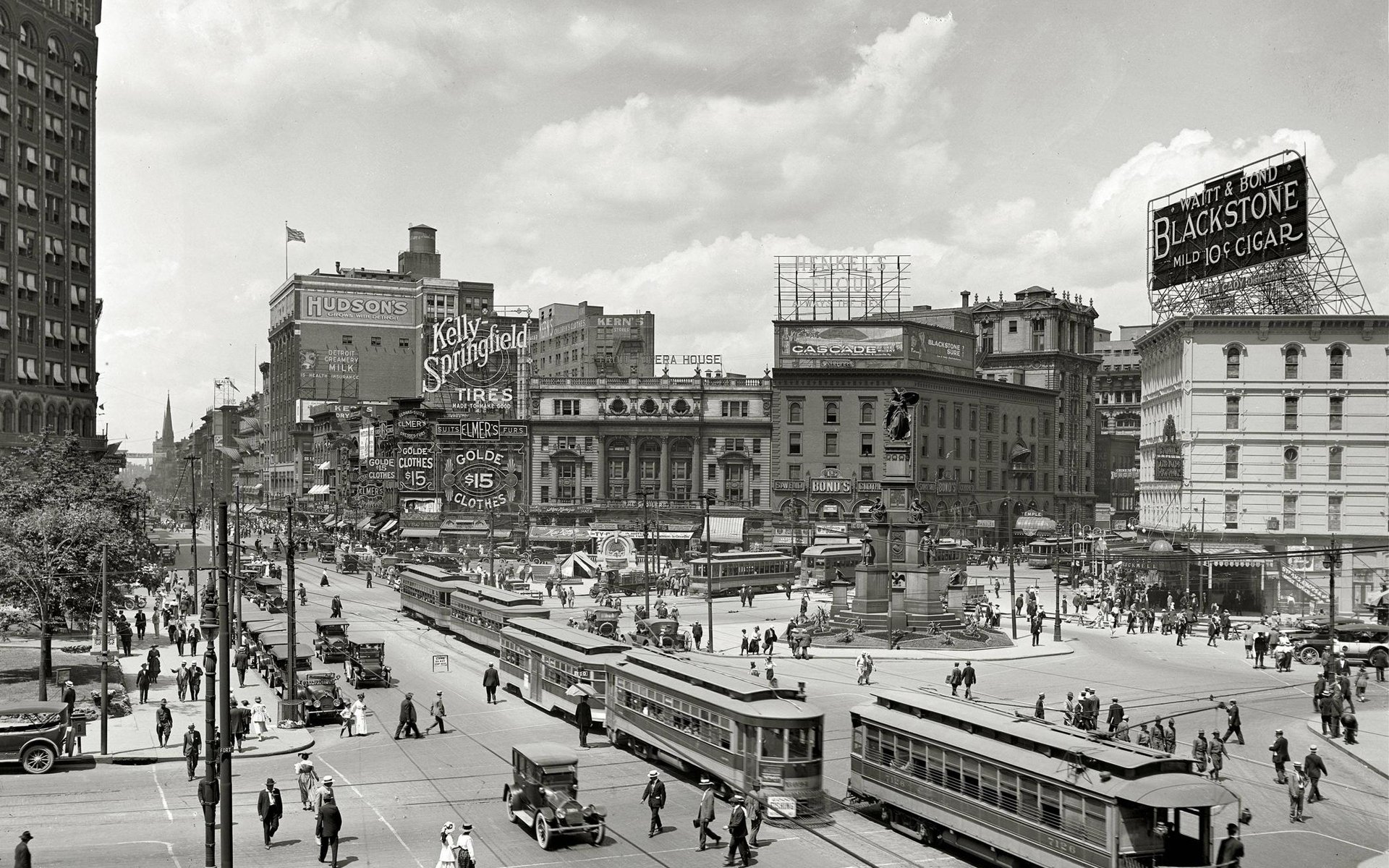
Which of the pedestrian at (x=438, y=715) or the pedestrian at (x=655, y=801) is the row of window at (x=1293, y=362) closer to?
the pedestrian at (x=438, y=715)

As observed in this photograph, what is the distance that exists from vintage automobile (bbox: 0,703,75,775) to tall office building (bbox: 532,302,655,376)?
12678 cm

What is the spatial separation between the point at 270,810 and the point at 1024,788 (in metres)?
14.3

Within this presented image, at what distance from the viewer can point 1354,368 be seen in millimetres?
69125

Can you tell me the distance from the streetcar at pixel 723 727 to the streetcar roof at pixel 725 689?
0.02 m

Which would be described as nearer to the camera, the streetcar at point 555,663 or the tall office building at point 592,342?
the streetcar at point 555,663

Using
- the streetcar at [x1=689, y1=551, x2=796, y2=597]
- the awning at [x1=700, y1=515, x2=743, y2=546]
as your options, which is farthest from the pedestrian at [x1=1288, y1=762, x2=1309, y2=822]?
the awning at [x1=700, y1=515, x2=743, y2=546]

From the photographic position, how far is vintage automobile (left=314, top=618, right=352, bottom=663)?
47.3 metres

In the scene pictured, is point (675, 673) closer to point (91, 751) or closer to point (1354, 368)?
point (91, 751)

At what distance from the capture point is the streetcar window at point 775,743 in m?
24.5

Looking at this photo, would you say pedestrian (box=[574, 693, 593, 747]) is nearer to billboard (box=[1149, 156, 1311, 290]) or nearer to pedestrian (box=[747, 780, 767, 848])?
pedestrian (box=[747, 780, 767, 848])

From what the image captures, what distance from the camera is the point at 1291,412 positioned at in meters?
70.7

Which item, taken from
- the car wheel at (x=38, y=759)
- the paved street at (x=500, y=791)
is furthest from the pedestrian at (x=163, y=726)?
the car wheel at (x=38, y=759)

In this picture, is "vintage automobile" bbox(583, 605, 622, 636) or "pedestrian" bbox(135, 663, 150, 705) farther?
"vintage automobile" bbox(583, 605, 622, 636)

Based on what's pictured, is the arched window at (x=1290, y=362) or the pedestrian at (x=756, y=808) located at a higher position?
the arched window at (x=1290, y=362)
